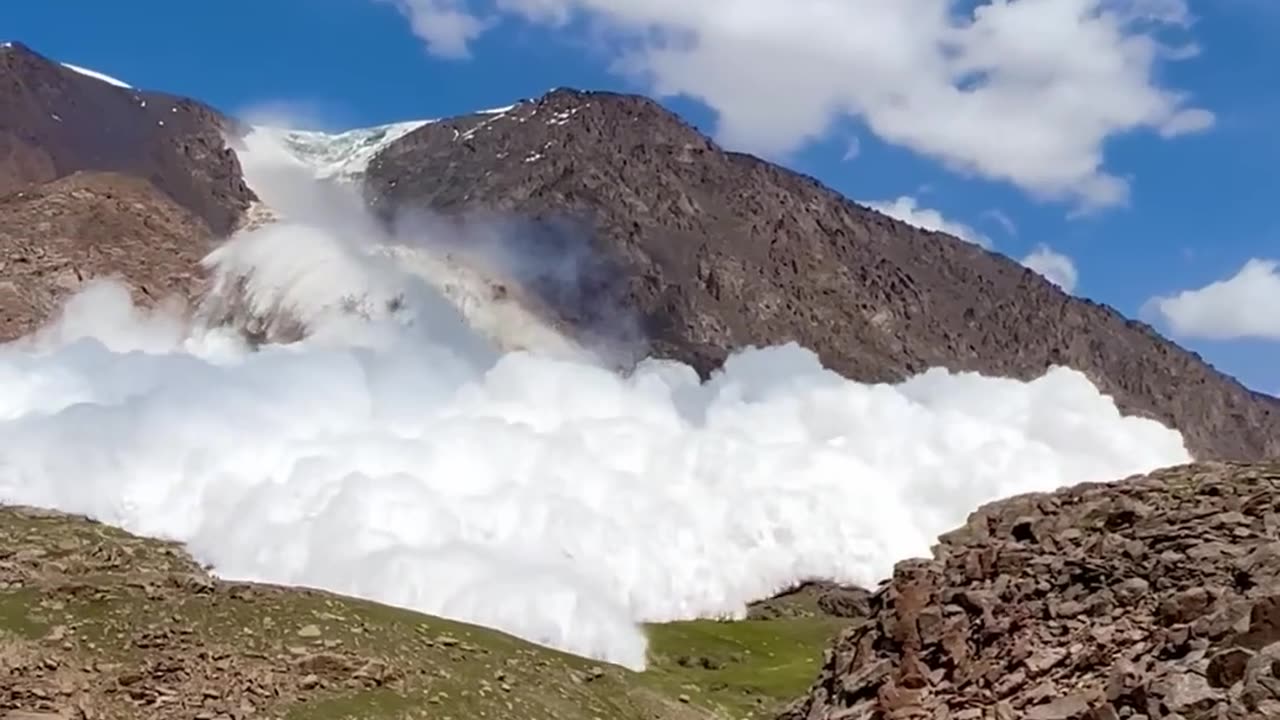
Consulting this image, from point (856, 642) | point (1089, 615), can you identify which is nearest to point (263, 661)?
point (856, 642)

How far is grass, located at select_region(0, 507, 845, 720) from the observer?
72.3m

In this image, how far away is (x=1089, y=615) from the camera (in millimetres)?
33594

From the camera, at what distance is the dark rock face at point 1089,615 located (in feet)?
89.0

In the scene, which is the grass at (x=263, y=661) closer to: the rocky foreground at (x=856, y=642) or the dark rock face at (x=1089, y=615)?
the rocky foreground at (x=856, y=642)

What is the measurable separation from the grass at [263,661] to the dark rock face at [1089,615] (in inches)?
1532

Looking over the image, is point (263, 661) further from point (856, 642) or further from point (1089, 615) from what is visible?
point (1089, 615)

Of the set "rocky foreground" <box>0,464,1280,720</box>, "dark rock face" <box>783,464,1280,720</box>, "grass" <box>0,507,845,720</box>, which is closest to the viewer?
"dark rock face" <box>783,464,1280,720</box>

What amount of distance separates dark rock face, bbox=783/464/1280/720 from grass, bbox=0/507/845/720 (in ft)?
128

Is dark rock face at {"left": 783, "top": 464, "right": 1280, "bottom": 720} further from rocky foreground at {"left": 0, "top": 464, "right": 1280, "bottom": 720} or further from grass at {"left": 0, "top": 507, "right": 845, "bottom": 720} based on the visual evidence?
grass at {"left": 0, "top": 507, "right": 845, "bottom": 720}

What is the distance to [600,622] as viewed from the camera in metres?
158

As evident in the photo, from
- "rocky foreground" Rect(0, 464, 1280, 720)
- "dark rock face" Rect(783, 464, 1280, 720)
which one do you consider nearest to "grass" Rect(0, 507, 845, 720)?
"rocky foreground" Rect(0, 464, 1280, 720)

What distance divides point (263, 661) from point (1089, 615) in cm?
5244

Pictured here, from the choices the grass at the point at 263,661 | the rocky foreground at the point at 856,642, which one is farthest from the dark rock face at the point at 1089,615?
the grass at the point at 263,661

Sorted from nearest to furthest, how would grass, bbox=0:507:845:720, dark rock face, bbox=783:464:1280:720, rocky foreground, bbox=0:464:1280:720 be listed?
dark rock face, bbox=783:464:1280:720
rocky foreground, bbox=0:464:1280:720
grass, bbox=0:507:845:720
